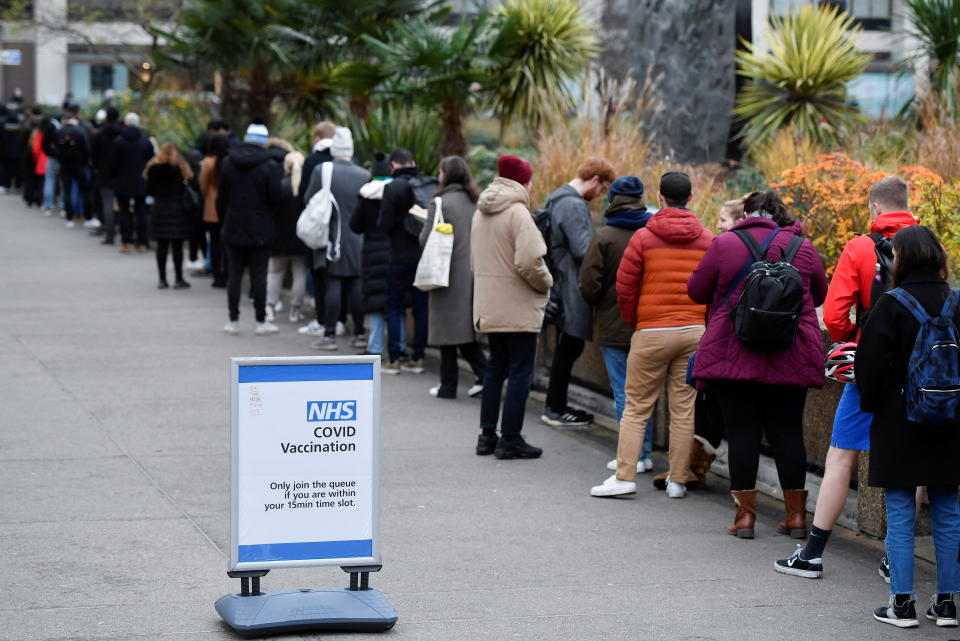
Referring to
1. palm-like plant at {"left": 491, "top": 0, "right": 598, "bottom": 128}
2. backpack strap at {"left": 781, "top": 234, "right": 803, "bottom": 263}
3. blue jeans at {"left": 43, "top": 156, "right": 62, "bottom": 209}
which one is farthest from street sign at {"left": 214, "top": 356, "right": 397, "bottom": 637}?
blue jeans at {"left": 43, "top": 156, "right": 62, "bottom": 209}

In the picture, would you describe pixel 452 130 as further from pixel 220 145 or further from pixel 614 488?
pixel 614 488

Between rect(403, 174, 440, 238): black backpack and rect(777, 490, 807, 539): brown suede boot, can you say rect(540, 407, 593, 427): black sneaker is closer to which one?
rect(403, 174, 440, 238): black backpack

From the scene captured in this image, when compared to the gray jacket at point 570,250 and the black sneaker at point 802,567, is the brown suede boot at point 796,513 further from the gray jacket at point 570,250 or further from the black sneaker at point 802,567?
the gray jacket at point 570,250

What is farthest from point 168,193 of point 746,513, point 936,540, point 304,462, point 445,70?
point 936,540

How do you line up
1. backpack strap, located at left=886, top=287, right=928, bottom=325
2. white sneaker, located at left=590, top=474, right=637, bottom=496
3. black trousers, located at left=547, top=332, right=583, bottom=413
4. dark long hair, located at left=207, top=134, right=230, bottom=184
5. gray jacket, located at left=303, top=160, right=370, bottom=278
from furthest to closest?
dark long hair, located at left=207, top=134, right=230, bottom=184 → gray jacket, located at left=303, top=160, right=370, bottom=278 → black trousers, located at left=547, top=332, right=583, bottom=413 → white sneaker, located at left=590, top=474, right=637, bottom=496 → backpack strap, located at left=886, top=287, right=928, bottom=325

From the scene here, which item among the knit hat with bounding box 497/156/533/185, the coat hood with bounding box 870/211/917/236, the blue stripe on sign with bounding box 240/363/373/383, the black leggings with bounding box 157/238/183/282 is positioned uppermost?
the knit hat with bounding box 497/156/533/185

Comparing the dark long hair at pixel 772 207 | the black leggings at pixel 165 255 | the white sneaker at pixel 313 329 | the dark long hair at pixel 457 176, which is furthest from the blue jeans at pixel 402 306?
the black leggings at pixel 165 255

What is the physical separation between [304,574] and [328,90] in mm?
15869

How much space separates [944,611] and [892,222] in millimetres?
1834

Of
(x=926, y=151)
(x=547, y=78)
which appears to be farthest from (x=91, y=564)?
(x=547, y=78)

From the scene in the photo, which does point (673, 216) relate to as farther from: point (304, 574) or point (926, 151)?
point (926, 151)

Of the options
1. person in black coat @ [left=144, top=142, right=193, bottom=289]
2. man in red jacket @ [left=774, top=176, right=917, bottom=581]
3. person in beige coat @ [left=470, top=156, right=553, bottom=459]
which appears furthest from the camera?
person in black coat @ [left=144, top=142, right=193, bottom=289]

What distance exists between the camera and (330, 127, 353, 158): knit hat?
1273 cm

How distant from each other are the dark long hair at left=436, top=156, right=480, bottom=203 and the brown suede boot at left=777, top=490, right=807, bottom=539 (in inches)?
160
